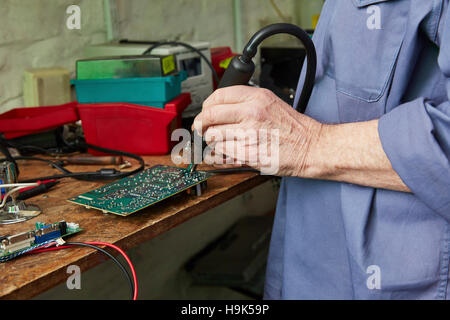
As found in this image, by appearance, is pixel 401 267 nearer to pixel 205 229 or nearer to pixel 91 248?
pixel 91 248

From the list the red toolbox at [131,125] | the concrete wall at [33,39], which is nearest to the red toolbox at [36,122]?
the red toolbox at [131,125]

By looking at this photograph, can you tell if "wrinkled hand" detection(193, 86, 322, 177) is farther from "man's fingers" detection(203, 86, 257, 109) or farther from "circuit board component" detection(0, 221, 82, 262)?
"circuit board component" detection(0, 221, 82, 262)

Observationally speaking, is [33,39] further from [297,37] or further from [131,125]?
[297,37]

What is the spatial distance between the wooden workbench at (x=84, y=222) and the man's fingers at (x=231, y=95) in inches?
7.2

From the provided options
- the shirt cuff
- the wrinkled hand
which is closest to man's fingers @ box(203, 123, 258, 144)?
the wrinkled hand

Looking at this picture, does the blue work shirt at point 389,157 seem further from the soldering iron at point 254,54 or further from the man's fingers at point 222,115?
the man's fingers at point 222,115

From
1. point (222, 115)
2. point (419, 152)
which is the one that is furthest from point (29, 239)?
point (419, 152)

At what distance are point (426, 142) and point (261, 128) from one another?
27 cm

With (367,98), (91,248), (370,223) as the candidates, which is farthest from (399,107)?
(91,248)

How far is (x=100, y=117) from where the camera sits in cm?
112

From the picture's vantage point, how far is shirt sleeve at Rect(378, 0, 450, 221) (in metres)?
0.67

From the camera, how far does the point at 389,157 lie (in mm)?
725

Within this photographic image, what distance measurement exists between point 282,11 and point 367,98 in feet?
6.13

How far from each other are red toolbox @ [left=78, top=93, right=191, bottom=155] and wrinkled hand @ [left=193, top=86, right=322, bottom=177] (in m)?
0.27
